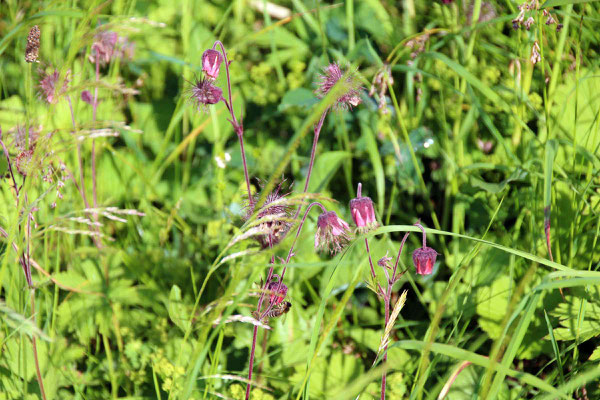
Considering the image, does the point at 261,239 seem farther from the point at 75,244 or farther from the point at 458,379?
the point at 75,244

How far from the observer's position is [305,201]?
5.32 feet

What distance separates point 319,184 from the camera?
87.5 inches

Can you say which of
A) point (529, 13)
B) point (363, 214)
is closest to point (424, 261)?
point (363, 214)

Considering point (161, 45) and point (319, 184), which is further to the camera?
point (161, 45)

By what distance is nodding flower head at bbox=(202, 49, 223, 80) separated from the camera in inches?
54.8

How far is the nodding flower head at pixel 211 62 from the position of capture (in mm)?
1393

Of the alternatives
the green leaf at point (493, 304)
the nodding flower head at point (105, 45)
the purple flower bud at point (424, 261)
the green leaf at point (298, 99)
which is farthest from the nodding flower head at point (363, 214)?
A: the nodding flower head at point (105, 45)

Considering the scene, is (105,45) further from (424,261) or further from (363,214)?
(424,261)

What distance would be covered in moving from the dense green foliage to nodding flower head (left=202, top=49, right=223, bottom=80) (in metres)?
0.09

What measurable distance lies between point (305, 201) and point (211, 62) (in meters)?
0.48

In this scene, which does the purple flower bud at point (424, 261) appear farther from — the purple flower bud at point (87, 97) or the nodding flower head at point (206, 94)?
the purple flower bud at point (87, 97)

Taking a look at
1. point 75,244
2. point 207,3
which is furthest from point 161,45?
point 75,244

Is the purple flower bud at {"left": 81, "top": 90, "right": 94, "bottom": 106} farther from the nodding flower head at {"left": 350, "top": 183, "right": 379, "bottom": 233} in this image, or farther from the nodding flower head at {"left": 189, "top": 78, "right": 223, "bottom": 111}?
the nodding flower head at {"left": 350, "top": 183, "right": 379, "bottom": 233}

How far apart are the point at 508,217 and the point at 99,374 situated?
1.56 metres
